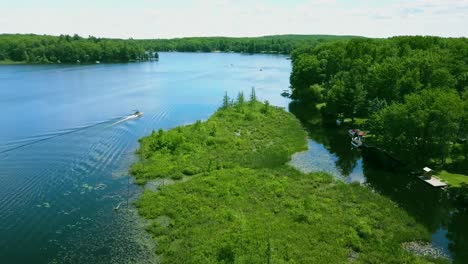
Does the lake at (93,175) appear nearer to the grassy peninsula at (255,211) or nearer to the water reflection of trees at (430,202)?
the water reflection of trees at (430,202)

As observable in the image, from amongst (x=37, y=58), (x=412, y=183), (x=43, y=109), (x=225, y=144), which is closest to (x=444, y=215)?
(x=412, y=183)

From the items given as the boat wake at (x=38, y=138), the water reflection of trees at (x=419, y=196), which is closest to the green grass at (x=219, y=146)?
the water reflection of trees at (x=419, y=196)

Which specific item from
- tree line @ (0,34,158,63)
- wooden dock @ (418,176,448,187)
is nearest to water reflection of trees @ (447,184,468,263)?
wooden dock @ (418,176,448,187)

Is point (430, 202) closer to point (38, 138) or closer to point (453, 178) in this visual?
point (453, 178)

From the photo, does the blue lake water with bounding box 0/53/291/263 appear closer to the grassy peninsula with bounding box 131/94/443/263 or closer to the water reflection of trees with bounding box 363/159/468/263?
the grassy peninsula with bounding box 131/94/443/263

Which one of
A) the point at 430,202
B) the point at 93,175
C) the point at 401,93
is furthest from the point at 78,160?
the point at 401,93
